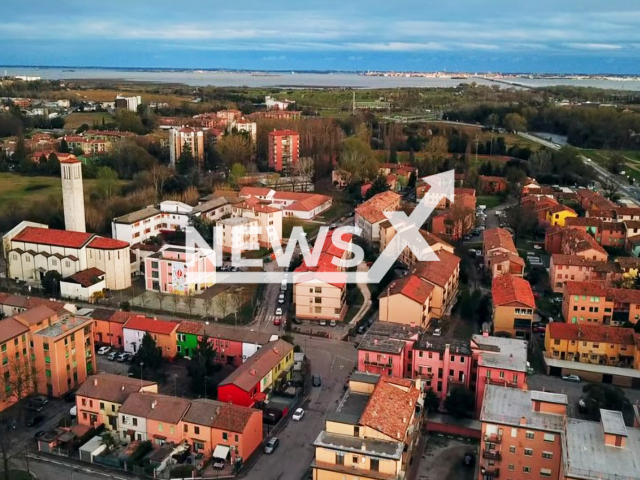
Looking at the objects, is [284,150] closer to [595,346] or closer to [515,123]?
[515,123]

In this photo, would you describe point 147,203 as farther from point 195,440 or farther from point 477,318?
point 195,440

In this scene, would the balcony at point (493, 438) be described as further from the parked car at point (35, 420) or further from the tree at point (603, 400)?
the parked car at point (35, 420)

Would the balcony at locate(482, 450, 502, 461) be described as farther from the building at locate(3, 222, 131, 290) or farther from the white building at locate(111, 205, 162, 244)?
the white building at locate(111, 205, 162, 244)

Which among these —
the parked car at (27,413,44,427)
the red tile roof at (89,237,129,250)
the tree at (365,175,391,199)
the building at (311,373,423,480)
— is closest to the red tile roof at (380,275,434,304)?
the building at (311,373,423,480)

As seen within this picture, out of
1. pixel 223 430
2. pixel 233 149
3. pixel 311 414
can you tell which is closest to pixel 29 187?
pixel 233 149

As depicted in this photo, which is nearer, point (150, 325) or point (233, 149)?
point (150, 325)

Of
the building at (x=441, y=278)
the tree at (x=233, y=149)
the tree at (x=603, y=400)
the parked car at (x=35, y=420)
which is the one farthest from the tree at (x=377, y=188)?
the parked car at (x=35, y=420)
